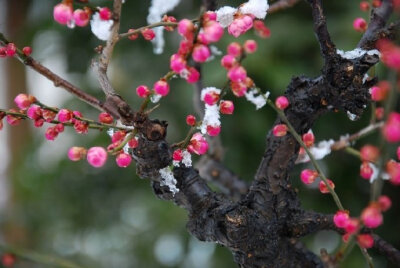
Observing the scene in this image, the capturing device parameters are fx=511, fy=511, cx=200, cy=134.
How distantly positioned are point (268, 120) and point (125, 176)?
571 mm

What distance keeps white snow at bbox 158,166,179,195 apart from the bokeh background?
736mm

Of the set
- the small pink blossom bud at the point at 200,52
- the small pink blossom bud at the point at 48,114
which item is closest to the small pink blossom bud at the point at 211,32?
the small pink blossom bud at the point at 200,52

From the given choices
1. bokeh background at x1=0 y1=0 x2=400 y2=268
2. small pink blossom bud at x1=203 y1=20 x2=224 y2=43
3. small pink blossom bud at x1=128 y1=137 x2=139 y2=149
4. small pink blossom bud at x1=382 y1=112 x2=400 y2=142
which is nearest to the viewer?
small pink blossom bud at x1=382 y1=112 x2=400 y2=142

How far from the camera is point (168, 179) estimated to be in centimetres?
66

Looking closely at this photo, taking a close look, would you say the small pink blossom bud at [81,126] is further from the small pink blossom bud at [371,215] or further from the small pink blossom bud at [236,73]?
the small pink blossom bud at [371,215]

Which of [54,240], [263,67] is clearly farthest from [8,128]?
[263,67]

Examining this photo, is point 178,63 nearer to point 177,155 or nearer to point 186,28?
point 186,28

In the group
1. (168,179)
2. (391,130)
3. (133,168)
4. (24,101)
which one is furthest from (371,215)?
(133,168)

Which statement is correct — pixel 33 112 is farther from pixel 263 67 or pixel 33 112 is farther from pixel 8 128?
pixel 8 128

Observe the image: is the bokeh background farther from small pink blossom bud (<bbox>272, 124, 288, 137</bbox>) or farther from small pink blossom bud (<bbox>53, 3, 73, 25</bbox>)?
small pink blossom bud (<bbox>53, 3, 73, 25</bbox>)

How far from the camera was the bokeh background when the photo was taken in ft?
4.75

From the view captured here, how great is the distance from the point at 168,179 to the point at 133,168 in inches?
41.9

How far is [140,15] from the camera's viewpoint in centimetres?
163

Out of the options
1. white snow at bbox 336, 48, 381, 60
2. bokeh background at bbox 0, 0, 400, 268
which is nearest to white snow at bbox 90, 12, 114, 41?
white snow at bbox 336, 48, 381, 60
